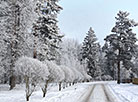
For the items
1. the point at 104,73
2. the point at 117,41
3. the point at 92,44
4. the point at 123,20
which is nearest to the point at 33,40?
the point at 117,41

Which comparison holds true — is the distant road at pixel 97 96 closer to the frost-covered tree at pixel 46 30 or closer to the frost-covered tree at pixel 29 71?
the frost-covered tree at pixel 29 71

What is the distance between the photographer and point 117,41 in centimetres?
3791

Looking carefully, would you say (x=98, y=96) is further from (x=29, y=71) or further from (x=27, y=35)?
(x=27, y=35)

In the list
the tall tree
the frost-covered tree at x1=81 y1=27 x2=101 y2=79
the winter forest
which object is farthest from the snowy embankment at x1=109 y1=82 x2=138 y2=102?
the frost-covered tree at x1=81 y1=27 x2=101 y2=79

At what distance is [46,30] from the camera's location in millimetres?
25859

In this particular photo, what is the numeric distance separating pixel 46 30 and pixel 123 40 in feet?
62.9

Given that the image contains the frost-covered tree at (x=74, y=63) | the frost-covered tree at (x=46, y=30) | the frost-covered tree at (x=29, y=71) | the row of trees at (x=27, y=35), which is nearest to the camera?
the frost-covered tree at (x=29, y=71)

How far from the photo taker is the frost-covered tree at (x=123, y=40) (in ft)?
123

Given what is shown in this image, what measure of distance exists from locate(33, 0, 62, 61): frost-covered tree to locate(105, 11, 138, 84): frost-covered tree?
15.5 meters

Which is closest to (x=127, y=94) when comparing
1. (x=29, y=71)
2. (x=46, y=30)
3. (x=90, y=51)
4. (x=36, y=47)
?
(x=29, y=71)

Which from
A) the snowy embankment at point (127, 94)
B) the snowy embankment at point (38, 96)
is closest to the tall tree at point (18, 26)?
the snowy embankment at point (38, 96)

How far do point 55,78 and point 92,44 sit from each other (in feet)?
146

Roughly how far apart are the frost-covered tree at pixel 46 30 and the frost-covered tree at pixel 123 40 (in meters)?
15.5

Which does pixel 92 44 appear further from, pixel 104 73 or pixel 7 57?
pixel 7 57
